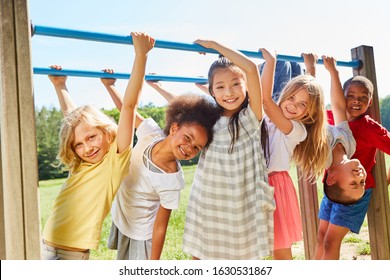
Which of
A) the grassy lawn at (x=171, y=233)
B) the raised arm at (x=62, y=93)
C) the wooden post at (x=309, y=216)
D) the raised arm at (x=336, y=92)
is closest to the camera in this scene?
the raised arm at (x=62, y=93)

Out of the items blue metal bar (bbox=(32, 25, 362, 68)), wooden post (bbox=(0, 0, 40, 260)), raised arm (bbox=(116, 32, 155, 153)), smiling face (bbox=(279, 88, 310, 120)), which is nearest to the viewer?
wooden post (bbox=(0, 0, 40, 260))

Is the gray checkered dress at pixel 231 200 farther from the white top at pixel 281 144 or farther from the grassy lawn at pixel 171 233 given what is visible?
the grassy lawn at pixel 171 233

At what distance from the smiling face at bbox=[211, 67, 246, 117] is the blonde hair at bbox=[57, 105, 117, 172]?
0.54 m

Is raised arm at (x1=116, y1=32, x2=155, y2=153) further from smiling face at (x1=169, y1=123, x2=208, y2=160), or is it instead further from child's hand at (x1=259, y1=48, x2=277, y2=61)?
child's hand at (x1=259, y1=48, x2=277, y2=61)

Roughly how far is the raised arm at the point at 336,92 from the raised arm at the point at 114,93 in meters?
1.20

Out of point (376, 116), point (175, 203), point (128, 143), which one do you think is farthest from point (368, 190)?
point (128, 143)

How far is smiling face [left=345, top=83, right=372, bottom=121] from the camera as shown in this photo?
10.4 ft

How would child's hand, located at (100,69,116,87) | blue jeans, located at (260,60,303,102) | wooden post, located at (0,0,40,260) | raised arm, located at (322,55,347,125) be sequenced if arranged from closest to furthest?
1. wooden post, located at (0,0,40,260)
2. child's hand, located at (100,69,116,87)
3. blue jeans, located at (260,60,303,102)
4. raised arm, located at (322,55,347,125)

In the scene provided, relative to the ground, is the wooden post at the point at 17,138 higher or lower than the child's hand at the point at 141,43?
lower

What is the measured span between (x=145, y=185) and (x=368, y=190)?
1550 mm

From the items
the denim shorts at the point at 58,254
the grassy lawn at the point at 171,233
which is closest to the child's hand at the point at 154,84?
the denim shorts at the point at 58,254

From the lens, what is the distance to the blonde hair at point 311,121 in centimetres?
282

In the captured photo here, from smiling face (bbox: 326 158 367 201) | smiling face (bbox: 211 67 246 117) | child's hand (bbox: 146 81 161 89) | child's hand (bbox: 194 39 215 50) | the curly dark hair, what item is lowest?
smiling face (bbox: 326 158 367 201)

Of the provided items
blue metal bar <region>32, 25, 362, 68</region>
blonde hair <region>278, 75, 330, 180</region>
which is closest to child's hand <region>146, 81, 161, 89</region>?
blue metal bar <region>32, 25, 362, 68</region>
